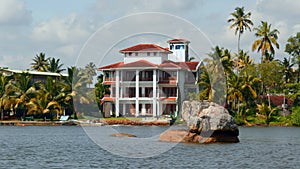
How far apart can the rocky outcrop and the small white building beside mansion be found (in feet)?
108

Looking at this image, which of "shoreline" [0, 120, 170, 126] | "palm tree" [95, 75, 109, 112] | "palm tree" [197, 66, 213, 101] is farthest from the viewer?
"palm tree" [95, 75, 109, 112]

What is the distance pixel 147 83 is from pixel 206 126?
3787 centimetres

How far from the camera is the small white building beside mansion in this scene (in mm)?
74312

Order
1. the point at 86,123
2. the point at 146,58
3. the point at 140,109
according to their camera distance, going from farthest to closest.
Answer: the point at 146,58, the point at 140,109, the point at 86,123

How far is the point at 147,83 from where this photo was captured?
75.8 m

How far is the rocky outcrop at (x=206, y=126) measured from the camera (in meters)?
38.2

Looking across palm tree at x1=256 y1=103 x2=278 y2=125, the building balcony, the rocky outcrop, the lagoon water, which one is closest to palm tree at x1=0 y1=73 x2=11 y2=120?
the building balcony

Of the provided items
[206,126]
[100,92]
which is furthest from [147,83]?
[206,126]

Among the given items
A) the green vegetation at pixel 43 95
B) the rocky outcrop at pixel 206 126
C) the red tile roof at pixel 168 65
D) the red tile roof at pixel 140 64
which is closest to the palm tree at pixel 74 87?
the green vegetation at pixel 43 95

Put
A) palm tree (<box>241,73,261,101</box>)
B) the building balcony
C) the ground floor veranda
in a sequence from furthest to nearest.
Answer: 1. the building balcony
2. the ground floor veranda
3. palm tree (<box>241,73,261,101</box>)

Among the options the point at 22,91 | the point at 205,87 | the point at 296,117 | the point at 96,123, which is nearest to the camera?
the point at 96,123

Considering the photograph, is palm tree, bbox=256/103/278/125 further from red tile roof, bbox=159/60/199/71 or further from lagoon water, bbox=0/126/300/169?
lagoon water, bbox=0/126/300/169

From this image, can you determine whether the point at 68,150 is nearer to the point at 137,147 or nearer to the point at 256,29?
the point at 137,147

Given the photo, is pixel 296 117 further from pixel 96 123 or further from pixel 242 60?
pixel 96 123
